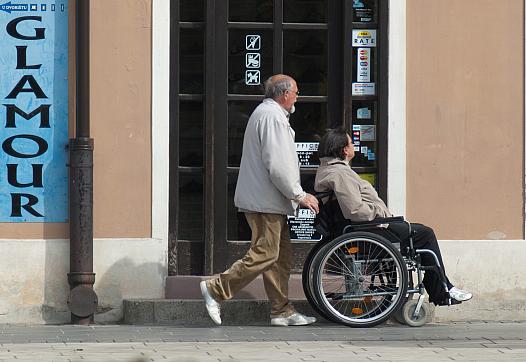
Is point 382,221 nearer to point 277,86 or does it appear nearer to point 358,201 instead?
point 358,201

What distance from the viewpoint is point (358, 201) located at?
10.9 m

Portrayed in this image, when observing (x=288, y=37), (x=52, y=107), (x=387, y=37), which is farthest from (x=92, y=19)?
(x=387, y=37)

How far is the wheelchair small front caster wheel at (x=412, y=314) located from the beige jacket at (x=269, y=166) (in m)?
1.12

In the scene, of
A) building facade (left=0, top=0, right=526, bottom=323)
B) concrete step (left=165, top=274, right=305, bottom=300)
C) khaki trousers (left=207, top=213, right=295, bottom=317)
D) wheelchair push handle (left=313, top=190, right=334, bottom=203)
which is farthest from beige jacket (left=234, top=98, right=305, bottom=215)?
concrete step (left=165, top=274, right=305, bottom=300)

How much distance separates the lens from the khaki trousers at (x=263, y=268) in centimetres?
1076

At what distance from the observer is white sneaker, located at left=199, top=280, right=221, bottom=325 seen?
1080cm

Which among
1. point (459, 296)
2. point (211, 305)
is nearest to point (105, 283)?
point (211, 305)

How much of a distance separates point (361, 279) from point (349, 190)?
0.66 metres

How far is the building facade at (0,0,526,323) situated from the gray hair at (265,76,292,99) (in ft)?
2.45

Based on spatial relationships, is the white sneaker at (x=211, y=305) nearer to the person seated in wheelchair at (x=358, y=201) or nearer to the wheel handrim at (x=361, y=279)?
the wheel handrim at (x=361, y=279)

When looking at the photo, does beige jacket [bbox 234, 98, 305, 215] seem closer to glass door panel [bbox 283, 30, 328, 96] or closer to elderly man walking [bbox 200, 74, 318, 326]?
elderly man walking [bbox 200, 74, 318, 326]

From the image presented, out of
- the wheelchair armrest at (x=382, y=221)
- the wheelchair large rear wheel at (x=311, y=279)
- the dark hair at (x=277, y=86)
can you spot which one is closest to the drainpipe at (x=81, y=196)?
the dark hair at (x=277, y=86)

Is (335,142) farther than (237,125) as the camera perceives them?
No

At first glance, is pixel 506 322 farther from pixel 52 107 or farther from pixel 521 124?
pixel 52 107
